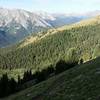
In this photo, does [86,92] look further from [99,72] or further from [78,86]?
[99,72]

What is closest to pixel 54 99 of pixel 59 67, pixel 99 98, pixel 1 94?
pixel 99 98

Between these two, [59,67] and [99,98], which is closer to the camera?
[99,98]

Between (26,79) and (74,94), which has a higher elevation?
(74,94)

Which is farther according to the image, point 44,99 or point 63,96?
point 44,99

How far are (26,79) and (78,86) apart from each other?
285ft

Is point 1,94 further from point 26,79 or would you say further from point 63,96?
point 63,96

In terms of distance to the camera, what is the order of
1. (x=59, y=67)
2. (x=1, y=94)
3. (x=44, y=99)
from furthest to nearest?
(x=59, y=67) → (x=1, y=94) → (x=44, y=99)

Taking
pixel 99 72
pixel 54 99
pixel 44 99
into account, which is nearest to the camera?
pixel 54 99

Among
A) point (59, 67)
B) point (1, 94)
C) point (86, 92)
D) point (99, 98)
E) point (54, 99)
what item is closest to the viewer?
point (99, 98)

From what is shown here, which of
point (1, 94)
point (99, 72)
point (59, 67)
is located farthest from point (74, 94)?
point (59, 67)

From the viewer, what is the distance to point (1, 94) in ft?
336

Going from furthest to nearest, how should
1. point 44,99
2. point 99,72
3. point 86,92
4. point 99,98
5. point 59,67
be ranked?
point 59,67, point 99,72, point 44,99, point 86,92, point 99,98

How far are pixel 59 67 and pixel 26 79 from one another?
60.7 ft

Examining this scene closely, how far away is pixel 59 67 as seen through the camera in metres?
131
